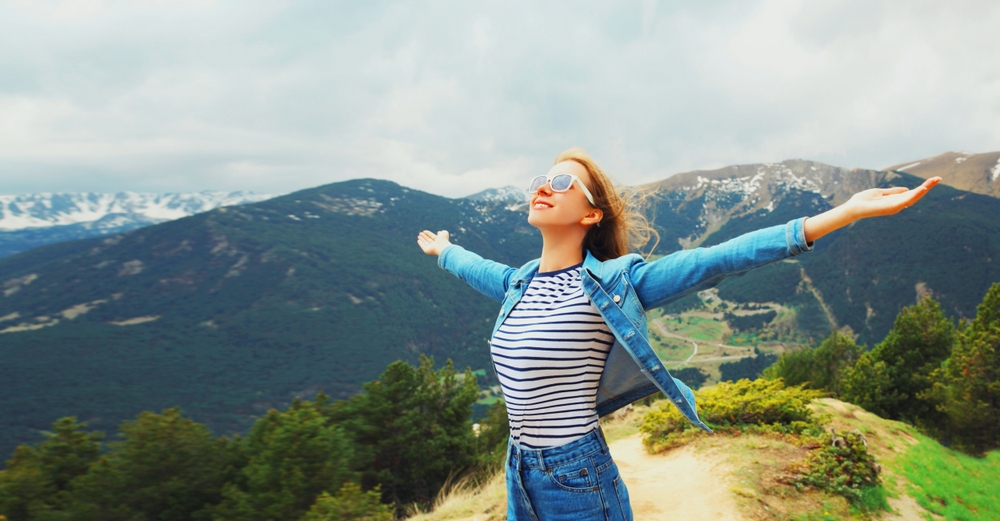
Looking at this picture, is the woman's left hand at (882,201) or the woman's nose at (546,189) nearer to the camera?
the woman's left hand at (882,201)

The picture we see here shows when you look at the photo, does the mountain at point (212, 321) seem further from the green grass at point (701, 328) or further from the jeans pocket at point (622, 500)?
the jeans pocket at point (622, 500)

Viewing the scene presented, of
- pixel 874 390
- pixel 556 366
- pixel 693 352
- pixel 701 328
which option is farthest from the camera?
pixel 701 328

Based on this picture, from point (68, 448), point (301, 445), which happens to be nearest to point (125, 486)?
point (68, 448)

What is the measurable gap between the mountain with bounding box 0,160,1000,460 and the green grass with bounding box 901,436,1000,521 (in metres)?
102

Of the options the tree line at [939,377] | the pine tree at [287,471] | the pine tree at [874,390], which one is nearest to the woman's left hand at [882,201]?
the pine tree at [287,471]

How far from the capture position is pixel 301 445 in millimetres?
6848

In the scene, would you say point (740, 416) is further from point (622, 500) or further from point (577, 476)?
point (577, 476)

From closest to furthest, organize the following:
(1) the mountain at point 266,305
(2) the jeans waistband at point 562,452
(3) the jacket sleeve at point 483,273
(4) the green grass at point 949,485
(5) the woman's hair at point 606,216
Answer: (2) the jeans waistband at point 562,452
(5) the woman's hair at point 606,216
(3) the jacket sleeve at point 483,273
(4) the green grass at point 949,485
(1) the mountain at point 266,305

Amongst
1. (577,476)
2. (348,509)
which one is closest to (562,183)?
(577,476)

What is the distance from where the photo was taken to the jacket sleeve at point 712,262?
164cm

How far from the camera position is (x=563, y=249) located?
2.39 m

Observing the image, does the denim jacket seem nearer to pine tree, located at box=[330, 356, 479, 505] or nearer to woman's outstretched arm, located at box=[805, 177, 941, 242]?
woman's outstretched arm, located at box=[805, 177, 941, 242]

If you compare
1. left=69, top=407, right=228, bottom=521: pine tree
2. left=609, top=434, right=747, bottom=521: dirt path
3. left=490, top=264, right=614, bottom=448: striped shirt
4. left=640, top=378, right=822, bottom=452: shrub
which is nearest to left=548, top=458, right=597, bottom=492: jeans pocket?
A: left=490, top=264, right=614, bottom=448: striped shirt

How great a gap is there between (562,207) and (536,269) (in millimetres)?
389
